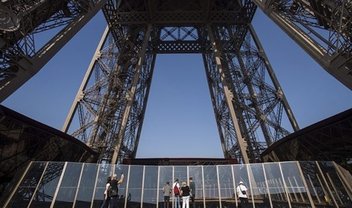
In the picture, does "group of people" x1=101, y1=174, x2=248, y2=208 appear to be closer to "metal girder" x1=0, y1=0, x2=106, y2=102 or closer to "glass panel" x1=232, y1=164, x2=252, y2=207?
"glass panel" x1=232, y1=164, x2=252, y2=207

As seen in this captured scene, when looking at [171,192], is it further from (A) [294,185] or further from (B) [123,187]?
(A) [294,185]

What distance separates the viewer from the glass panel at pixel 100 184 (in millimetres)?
8883

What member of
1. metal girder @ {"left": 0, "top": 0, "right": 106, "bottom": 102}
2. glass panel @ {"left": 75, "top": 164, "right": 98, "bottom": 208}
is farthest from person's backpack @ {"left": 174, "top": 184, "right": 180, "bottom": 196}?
metal girder @ {"left": 0, "top": 0, "right": 106, "bottom": 102}

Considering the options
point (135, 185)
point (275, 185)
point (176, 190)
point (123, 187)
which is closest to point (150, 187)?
point (135, 185)

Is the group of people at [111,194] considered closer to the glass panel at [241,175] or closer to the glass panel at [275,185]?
the glass panel at [241,175]

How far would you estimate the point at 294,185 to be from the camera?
8844mm

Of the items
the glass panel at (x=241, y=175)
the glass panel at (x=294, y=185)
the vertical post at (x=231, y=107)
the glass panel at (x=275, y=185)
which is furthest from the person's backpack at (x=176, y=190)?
the vertical post at (x=231, y=107)

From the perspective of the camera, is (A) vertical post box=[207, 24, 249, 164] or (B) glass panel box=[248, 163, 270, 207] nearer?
(B) glass panel box=[248, 163, 270, 207]

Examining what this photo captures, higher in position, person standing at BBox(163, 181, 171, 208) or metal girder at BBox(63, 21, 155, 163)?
metal girder at BBox(63, 21, 155, 163)

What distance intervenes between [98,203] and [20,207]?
7.13 ft

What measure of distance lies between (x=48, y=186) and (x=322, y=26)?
11.0m

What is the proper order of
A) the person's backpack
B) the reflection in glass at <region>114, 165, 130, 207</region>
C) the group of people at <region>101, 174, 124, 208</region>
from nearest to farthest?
the group of people at <region>101, 174, 124, 208</region> → the person's backpack → the reflection in glass at <region>114, 165, 130, 207</region>

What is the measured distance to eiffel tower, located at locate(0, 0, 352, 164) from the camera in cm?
935

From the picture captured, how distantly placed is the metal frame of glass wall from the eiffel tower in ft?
9.94
